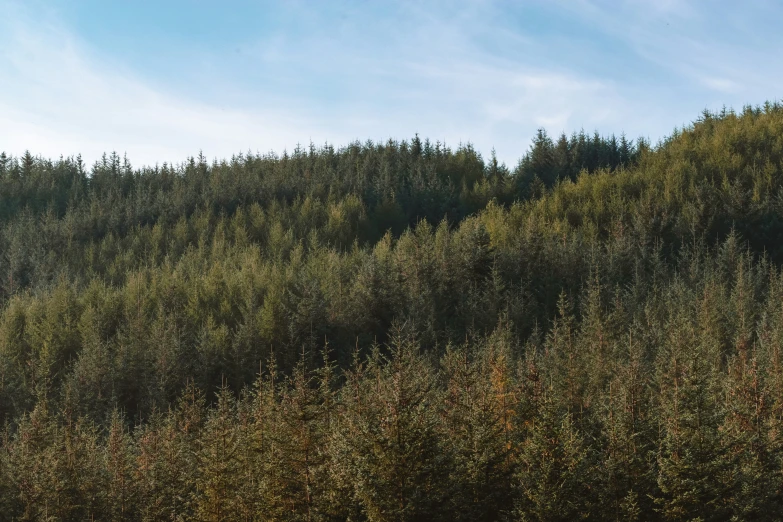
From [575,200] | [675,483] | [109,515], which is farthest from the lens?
[575,200]

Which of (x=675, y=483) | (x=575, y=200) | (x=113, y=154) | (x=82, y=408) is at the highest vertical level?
(x=113, y=154)

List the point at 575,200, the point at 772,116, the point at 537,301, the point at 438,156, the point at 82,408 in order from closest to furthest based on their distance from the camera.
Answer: the point at 82,408, the point at 537,301, the point at 575,200, the point at 772,116, the point at 438,156

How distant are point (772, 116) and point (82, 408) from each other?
4971 inches

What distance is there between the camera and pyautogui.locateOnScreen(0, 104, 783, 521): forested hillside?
3241 centimetres

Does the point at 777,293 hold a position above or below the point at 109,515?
above

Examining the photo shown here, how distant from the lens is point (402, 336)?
71625 millimetres

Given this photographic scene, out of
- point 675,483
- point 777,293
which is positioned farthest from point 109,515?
point 777,293

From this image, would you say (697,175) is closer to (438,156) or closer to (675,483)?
(438,156)

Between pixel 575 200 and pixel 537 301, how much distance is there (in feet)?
116

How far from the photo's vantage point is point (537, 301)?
267ft

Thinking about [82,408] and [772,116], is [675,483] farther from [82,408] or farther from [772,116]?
[772,116]

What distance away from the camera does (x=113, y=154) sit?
181m

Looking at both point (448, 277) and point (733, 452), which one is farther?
point (448, 277)

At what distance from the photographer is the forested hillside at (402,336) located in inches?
1276
